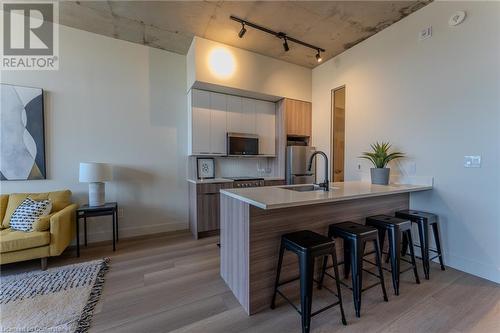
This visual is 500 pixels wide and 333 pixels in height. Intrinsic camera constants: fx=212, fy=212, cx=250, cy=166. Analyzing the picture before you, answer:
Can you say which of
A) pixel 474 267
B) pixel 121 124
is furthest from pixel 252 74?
pixel 474 267

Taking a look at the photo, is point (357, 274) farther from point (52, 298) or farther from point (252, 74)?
point (252, 74)

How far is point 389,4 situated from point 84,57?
4.32m

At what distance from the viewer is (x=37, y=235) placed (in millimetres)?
2354

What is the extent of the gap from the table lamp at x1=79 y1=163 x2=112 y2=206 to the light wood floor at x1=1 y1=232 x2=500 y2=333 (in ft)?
2.91

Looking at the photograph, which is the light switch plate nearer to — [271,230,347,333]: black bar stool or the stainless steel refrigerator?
[271,230,347,333]: black bar stool

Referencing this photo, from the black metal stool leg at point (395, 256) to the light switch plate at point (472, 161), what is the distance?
4.01ft

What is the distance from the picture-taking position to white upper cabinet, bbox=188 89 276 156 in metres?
3.65

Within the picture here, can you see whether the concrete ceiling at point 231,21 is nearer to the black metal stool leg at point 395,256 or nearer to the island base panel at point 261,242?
the island base panel at point 261,242

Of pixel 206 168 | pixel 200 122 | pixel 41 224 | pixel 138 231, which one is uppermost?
pixel 200 122

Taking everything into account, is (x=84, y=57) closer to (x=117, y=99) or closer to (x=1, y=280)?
(x=117, y=99)

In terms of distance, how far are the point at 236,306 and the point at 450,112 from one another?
317 centimetres

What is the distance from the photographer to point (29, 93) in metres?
2.89

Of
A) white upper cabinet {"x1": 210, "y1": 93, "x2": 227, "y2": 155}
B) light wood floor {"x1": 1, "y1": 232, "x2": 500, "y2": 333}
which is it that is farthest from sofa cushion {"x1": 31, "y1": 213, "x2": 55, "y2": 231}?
white upper cabinet {"x1": 210, "y1": 93, "x2": 227, "y2": 155}

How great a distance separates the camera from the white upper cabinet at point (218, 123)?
3.78 metres
